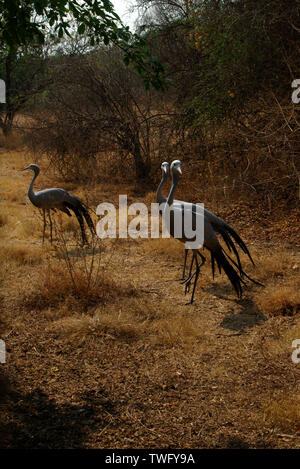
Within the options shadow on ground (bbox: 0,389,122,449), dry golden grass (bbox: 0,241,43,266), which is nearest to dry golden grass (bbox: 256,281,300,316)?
shadow on ground (bbox: 0,389,122,449)

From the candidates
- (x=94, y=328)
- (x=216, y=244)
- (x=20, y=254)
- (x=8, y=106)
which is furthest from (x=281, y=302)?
(x=8, y=106)

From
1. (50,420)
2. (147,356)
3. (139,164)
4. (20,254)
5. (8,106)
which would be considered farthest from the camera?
(8,106)

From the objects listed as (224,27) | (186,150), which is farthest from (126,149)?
(224,27)

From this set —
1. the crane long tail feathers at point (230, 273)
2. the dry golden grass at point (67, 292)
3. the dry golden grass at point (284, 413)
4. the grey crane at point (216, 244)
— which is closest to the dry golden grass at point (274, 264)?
the grey crane at point (216, 244)

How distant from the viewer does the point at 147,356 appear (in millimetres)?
3721

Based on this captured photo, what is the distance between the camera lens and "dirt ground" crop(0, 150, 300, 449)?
9.29 ft

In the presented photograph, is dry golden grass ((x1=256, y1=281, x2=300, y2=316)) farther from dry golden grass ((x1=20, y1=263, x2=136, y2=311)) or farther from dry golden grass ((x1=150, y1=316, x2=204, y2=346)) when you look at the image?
dry golden grass ((x1=20, y1=263, x2=136, y2=311))

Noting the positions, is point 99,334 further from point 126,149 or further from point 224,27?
point 126,149

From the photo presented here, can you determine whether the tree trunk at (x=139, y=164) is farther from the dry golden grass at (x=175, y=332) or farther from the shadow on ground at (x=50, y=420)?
the shadow on ground at (x=50, y=420)

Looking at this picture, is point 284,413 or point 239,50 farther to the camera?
point 239,50

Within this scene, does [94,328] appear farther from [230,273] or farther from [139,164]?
[139,164]

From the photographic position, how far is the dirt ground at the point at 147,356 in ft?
9.29

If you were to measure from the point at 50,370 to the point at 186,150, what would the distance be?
20.4 ft

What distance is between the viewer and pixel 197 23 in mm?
7918
